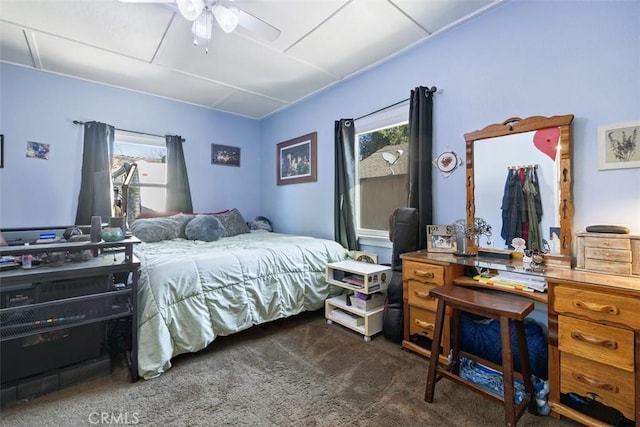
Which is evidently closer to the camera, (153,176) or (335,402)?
(335,402)

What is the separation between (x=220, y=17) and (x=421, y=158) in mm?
1751

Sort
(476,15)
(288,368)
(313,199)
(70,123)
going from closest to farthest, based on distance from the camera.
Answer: (288,368), (476,15), (70,123), (313,199)

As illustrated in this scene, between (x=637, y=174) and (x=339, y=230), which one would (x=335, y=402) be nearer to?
(x=339, y=230)

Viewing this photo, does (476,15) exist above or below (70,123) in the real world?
above

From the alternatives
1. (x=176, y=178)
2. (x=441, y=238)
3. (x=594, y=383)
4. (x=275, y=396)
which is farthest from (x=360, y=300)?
(x=176, y=178)

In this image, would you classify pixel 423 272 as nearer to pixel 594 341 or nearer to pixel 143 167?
pixel 594 341

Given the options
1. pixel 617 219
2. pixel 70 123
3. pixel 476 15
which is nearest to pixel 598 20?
pixel 476 15

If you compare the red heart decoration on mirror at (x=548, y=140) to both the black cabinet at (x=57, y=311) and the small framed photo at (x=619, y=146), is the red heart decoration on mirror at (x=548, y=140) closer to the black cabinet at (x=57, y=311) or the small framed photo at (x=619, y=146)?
the small framed photo at (x=619, y=146)

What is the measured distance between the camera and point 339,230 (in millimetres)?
3088

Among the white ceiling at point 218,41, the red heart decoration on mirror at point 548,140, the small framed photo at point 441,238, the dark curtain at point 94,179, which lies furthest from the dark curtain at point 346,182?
the dark curtain at point 94,179

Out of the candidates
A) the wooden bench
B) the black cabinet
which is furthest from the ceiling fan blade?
the wooden bench

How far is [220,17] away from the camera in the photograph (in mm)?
1777

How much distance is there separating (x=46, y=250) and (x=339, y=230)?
231 centimetres

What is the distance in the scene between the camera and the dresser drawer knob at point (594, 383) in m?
1.25
